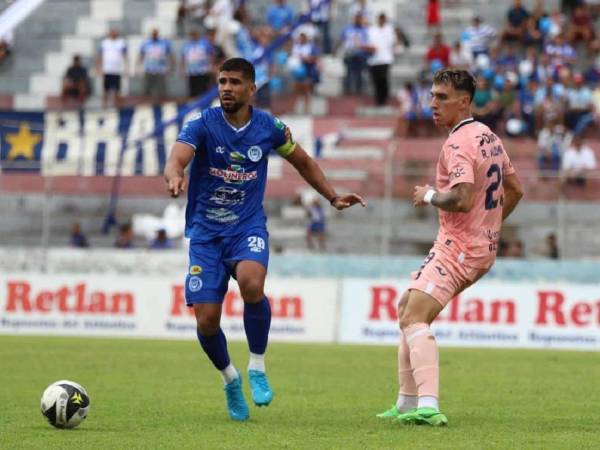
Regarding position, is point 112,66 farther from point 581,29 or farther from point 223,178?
point 223,178

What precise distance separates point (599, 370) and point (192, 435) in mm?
8678

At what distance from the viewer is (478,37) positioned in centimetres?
3272

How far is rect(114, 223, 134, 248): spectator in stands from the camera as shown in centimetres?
2847

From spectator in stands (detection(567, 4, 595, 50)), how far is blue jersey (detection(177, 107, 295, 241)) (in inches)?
861

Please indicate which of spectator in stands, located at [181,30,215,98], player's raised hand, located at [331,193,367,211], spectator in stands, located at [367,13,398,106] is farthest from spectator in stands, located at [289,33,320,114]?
player's raised hand, located at [331,193,367,211]

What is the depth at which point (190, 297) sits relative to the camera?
11422mm

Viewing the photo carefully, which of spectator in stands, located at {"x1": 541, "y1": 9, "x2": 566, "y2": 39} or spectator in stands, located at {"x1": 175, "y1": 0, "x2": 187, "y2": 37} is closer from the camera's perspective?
spectator in stands, located at {"x1": 541, "y1": 9, "x2": 566, "y2": 39}

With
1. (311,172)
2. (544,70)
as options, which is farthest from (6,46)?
(311,172)

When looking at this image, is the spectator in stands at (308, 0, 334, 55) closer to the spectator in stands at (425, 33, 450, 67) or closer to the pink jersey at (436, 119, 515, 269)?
the spectator in stands at (425, 33, 450, 67)

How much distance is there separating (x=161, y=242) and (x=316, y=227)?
2950 millimetres

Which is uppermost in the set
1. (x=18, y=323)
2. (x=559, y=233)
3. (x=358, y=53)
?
(x=358, y=53)

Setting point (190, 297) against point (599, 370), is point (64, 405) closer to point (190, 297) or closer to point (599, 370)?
point (190, 297)

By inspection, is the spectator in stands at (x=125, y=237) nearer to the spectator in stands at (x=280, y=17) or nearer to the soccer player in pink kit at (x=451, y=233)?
the spectator in stands at (x=280, y=17)

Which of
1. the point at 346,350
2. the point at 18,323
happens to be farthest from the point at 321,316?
the point at 18,323
